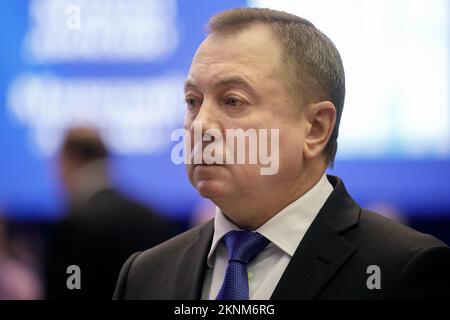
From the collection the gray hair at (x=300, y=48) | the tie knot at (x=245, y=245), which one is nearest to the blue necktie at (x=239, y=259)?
the tie knot at (x=245, y=245)

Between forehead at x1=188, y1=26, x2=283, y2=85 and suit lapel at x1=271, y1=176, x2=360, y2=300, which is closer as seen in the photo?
suit lapel at x1=271, y1=176, x2=360, y2=300

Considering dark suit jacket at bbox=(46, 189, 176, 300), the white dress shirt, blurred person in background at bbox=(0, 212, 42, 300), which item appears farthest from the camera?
blurred person in background at bbox=(0, 212, 42, 300)

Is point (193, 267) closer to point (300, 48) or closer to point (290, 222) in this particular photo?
point (290, 222)

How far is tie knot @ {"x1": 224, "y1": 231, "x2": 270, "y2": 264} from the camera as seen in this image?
2.00 meters

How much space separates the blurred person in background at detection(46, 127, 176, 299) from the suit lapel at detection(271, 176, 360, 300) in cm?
122

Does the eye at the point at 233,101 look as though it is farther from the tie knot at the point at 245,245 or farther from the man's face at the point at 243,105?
the tie knot at the point at 245,245

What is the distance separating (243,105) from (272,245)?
39 cm

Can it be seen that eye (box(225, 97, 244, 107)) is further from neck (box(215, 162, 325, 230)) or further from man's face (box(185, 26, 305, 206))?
neck (box(215, 162, 325, 230))

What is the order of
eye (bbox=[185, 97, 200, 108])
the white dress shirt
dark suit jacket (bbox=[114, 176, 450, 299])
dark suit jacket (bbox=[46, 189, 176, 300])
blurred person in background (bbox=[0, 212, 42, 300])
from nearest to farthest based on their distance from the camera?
dark suit jacket (bbox=[114, 176, 450, 299]) → the white dress shirt → eye (bbox=[185, 97, 200, 108]) → dark suit jacket (bbox=[46, 189, 176, 300]) → blurred person in background (bbox=[0, 212, 42, 300])

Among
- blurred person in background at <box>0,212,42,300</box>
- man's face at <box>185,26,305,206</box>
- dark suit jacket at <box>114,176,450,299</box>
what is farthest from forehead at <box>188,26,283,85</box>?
blurred person in background at <box>0,212,42,300</box>

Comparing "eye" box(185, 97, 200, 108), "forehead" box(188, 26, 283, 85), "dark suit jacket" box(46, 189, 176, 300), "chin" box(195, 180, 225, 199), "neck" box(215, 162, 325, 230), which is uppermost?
"forehead" box(188, 26, 283, 85)

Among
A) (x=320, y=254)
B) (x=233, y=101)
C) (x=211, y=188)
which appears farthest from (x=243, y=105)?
(x=320, y=254)

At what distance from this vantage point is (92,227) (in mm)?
3102
